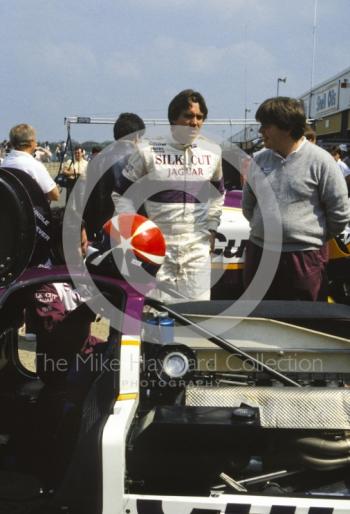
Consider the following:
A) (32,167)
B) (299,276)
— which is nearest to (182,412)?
(299,276)

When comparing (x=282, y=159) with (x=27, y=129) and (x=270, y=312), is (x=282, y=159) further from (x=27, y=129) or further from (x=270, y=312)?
(x=27, y=129)

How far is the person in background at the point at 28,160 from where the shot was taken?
4.90 m

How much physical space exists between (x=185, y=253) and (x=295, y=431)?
151 centimetres

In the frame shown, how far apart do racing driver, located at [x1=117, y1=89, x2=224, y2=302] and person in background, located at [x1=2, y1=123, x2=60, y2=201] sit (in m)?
1.44

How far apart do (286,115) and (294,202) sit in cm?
46

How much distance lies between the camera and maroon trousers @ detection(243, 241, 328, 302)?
3.49 m

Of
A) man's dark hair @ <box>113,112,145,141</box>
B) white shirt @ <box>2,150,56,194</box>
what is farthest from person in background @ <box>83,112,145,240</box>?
white shirt @ <box>2,150,56,194</box>

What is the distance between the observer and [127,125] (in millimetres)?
4512

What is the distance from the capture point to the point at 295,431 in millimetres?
2326

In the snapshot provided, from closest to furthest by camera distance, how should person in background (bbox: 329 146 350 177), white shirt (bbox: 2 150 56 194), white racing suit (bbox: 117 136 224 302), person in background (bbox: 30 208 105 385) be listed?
1. person in background (bbox: 30 208 105 385)
2. white racing suit (bbox: 117 136 224 302)
3. white shirt (bbox: 2 150 56 194)
4. person in background (bbox: 329 146 350 177)

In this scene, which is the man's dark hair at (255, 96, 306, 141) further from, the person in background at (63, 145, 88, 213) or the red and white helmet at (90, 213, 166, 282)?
the red and white helmet at (90, 213, 166, 282)

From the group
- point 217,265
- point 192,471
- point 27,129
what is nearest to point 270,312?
point 192,471

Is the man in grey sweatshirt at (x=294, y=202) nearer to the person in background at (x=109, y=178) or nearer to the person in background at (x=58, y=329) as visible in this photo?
the person in background at (x=58, y=329)

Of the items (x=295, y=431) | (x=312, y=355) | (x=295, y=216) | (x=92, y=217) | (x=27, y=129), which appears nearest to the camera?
(x=295, y=431)
